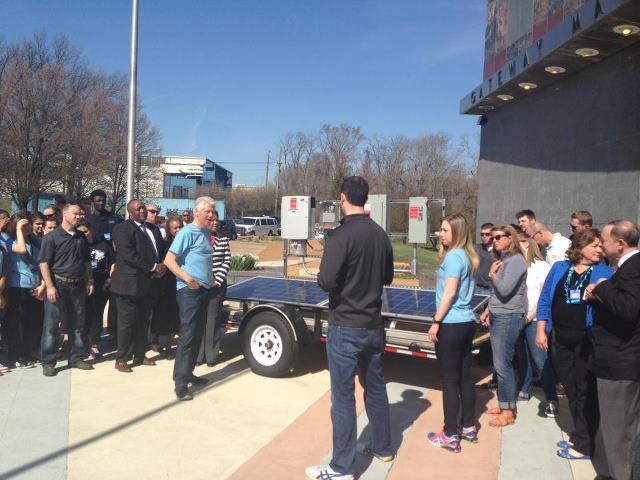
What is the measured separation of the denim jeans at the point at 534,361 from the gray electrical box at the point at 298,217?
7.13 meters

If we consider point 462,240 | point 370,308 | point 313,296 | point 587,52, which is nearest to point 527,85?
point 587,52

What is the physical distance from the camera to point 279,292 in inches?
288

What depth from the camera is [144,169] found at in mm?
34219

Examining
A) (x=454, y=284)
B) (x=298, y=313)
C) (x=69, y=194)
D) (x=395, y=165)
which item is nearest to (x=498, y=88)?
(x=298, y=313)

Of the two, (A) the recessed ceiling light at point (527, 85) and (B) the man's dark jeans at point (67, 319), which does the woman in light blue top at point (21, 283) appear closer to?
(B) the man's dark jeans at point (67, 319)

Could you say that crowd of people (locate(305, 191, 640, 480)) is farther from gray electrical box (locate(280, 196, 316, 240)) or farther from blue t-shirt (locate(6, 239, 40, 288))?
gray electrical box (locate(280, 196, 316, 240))

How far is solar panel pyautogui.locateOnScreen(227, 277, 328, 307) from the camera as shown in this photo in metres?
6.73

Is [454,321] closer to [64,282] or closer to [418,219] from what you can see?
[64,282]

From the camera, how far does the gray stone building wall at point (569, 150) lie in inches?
376

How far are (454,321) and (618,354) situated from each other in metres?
1.18

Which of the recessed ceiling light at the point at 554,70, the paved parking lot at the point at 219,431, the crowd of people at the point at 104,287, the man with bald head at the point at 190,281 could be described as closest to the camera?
the paved parking lot at the point at 219,431

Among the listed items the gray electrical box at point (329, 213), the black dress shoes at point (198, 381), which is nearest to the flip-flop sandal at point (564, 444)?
the black dress shoes at point (198, 381)

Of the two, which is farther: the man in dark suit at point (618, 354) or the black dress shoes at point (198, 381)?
the black dress shoes at point (198, 381)

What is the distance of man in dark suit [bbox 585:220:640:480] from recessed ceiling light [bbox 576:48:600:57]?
23.4 feet
